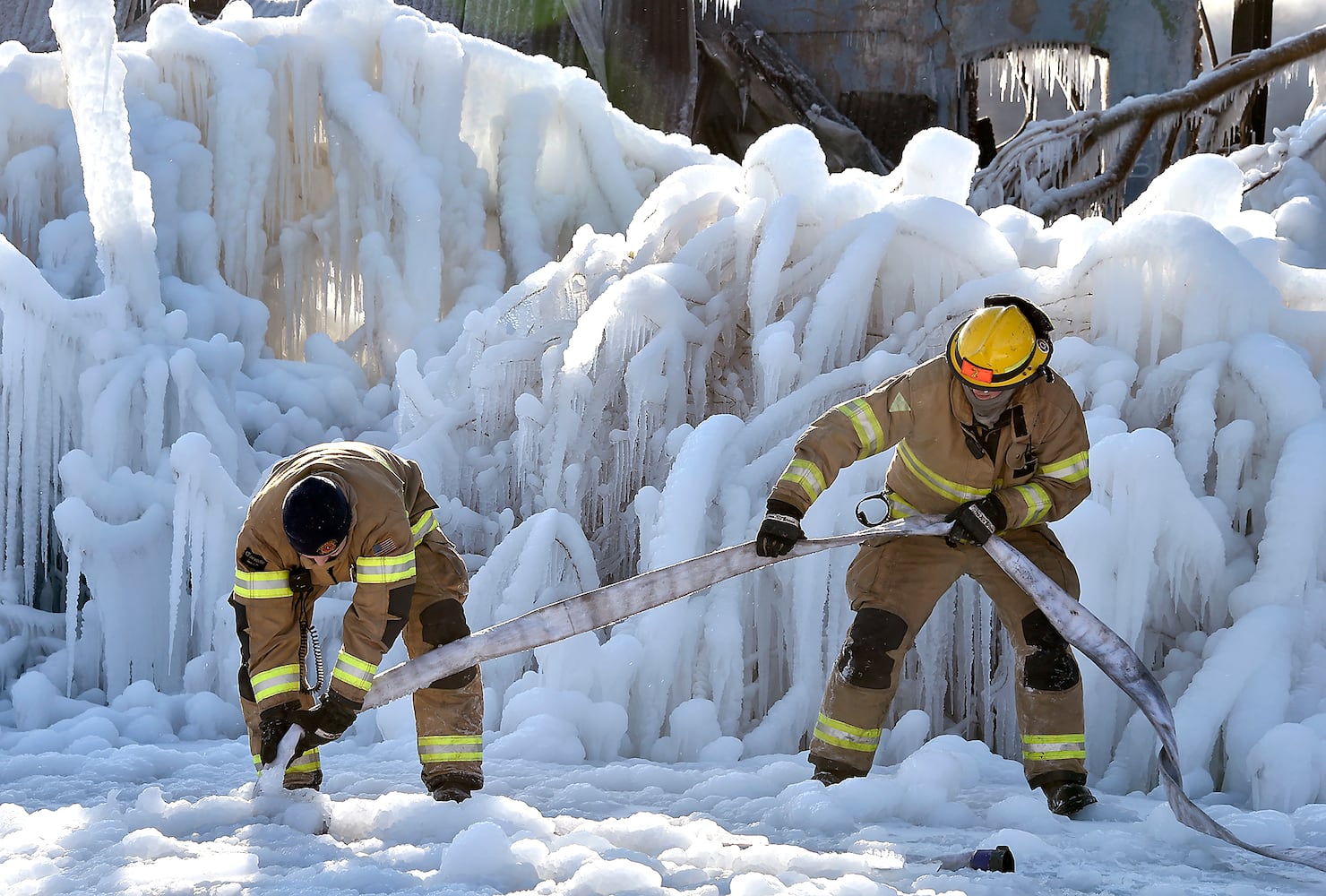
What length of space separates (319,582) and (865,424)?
171 cm

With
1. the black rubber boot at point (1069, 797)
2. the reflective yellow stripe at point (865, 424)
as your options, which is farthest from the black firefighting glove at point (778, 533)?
the black rubber boot at point (1069, 797)

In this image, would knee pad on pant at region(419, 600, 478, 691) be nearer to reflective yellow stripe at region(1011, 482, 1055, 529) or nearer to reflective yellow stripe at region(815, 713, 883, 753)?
reflective yellow stripe at region(815, 713, 883, 753)

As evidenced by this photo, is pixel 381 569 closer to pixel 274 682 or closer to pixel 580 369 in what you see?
pixel 274 682

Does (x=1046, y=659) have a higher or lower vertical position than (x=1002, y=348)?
lower

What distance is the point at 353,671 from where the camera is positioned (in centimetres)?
384

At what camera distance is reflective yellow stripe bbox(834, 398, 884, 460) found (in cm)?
415

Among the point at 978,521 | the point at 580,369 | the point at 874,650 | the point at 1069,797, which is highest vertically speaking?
the point at 580,369

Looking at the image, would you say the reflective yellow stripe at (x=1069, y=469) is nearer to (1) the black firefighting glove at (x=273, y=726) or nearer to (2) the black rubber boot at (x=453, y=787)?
(2) the black rubber boot at (x=453, y=787)

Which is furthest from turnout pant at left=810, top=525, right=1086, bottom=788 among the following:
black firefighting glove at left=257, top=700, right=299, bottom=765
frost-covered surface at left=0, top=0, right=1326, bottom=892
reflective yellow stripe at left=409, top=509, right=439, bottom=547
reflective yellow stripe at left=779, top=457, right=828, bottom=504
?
black firefighting glove at left=257, top=700, right=299, bottom=765

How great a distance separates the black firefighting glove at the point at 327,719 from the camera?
151 inches

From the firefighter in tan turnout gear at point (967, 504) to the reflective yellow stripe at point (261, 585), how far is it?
138cm

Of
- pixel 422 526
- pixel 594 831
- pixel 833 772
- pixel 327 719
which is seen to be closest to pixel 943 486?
pixel 833 772

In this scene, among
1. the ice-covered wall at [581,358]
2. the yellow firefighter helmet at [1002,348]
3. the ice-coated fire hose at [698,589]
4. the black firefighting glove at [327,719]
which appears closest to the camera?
the black firefighting glove at [327,719]

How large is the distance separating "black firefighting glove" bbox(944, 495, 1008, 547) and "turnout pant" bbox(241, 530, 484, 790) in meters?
1.57
